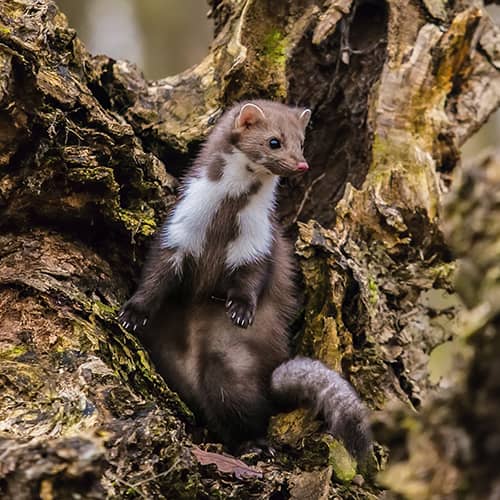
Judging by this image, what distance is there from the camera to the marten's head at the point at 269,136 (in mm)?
4734

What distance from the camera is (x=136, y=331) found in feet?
14.8

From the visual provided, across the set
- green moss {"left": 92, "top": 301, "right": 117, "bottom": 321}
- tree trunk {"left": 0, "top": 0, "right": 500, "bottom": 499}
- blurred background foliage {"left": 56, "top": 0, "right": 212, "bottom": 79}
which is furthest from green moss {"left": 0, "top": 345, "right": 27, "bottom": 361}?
blurred background foliage {"left": 56, "top": 0, "right": 212, "bottom": 79}

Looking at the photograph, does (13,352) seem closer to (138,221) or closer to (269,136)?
(138,221)

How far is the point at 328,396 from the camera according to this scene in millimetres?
3920

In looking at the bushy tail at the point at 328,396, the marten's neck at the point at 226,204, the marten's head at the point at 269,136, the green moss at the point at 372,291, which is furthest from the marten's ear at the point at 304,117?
the bushy tail at the point at 328,396

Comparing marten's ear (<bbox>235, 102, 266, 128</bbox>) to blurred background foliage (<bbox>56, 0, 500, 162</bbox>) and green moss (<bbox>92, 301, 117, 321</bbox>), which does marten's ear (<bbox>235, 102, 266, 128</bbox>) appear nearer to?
green moss (<bbox>92, 301, 117, 321</bbox>)

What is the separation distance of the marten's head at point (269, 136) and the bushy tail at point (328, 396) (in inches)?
43.5

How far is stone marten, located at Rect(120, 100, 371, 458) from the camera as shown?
4551mm

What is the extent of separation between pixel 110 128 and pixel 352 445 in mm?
1970

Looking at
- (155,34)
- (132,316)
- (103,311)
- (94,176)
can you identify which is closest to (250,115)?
(94,176)

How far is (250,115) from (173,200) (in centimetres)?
71

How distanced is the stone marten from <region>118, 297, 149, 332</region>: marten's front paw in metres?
0.01

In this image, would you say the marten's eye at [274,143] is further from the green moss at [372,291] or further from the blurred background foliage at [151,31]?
the blurred background foliage at [151,31]

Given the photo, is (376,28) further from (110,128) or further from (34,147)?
(34,147)
